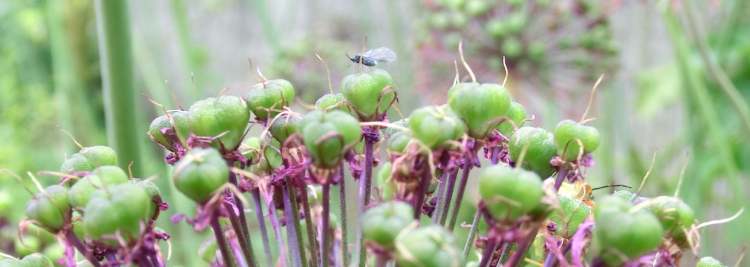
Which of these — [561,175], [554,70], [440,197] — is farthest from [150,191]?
[554,70]

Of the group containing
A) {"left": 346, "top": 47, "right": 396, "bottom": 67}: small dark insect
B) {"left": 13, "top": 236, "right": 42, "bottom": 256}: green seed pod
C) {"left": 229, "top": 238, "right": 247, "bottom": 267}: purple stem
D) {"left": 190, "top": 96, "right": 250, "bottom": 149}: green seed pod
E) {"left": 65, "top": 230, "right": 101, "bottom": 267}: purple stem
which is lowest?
{"left": 13, "top": 236, "right": 42, "bottom": 256}: green seed pod

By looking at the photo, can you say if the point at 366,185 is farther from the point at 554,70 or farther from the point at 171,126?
the point at 554,70

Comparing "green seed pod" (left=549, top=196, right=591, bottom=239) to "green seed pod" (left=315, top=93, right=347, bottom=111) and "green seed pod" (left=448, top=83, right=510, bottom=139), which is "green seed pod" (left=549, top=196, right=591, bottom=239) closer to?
"green seed pod" (left=448, top=83, right=510, bottom=139)

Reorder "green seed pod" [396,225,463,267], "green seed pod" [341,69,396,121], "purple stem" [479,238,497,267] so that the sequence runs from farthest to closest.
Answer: "green seed pod" [341,69,396,121] < "purple stem" [479,238,497,267] < "green seed pod" [396,225,463,267]

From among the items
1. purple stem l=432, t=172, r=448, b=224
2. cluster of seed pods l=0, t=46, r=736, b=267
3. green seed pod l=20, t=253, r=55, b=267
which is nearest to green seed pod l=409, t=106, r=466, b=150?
cluster of seed pods l=0, t=46, r=736, b=267

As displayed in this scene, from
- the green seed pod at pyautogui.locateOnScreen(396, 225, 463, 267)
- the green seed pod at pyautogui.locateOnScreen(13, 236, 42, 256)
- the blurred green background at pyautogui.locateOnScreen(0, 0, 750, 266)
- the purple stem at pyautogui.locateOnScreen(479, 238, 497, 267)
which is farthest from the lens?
the blurred green background at pyautogui.locateOnScreen(0, 0, 750, 266)

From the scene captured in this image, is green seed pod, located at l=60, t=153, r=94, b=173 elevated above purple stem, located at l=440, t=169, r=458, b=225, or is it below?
above

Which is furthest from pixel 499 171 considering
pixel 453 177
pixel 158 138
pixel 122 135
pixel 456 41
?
pixel 456 41

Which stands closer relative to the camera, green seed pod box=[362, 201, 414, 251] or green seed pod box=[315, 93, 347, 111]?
green seed pod box=[362, 201, 414, 251]
